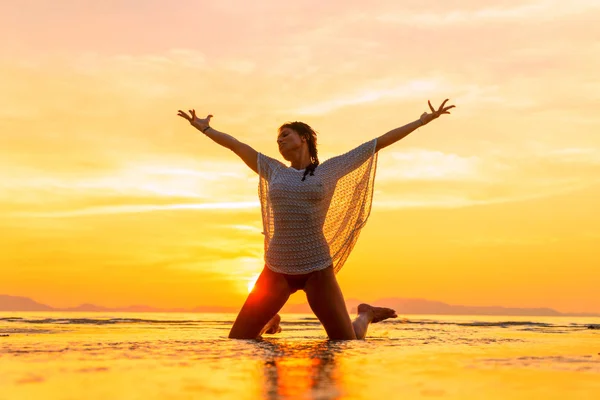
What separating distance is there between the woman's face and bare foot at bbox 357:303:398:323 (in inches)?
103

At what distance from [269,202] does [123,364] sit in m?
3.85

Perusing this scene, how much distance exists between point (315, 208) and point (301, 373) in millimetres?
4116

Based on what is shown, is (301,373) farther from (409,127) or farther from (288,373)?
(409,127)

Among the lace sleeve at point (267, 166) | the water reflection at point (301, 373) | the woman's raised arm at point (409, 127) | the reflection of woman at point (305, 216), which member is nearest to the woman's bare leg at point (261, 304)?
the reflection of woman at point (305, 216)

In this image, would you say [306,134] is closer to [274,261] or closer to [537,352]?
[274,261]

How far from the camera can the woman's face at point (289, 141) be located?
8.47m

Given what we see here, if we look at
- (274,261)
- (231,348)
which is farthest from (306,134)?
(231,348)

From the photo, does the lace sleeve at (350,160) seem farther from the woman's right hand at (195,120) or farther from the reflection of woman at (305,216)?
the woman's right hand at (195,120)

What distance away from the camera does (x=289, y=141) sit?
846cm

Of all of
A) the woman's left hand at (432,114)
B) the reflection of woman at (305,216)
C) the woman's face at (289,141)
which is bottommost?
the reflection of woman at (305,216)

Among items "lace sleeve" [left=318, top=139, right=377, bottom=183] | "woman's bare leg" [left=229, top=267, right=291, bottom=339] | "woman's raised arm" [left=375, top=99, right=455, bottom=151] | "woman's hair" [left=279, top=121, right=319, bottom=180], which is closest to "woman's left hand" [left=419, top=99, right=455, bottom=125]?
"woman's raised arm" [left=375, top=99, right=455, bottom=151]

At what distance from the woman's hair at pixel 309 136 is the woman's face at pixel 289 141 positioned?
0.17 ft

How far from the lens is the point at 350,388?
12.4 feet

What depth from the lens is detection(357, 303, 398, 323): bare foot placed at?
31.7ft
